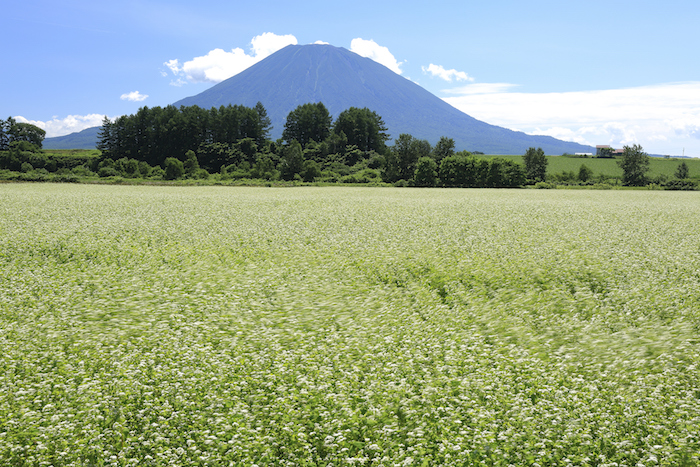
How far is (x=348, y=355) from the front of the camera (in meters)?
8.96

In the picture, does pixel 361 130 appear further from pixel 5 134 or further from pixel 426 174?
pixel 5 134

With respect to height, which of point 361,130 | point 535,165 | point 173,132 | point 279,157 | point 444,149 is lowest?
point 535,165

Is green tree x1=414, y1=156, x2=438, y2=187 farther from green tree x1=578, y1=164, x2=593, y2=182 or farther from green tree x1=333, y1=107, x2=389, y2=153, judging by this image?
green tree x1=333, y1=107, x2=389, y2=153

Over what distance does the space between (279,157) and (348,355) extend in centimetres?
12631

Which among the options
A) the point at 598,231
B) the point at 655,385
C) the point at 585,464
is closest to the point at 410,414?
the point at 585,464

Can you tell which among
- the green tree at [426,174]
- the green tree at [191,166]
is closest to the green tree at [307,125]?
the green tree at [191,166]

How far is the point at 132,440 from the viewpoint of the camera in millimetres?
6281

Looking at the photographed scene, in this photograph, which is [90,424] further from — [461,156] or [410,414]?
[461,156]

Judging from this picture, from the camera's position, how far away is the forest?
308 feet

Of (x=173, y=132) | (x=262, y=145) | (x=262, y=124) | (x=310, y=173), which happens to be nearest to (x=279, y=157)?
(x=262, y=145)

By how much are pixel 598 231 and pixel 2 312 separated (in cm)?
2737

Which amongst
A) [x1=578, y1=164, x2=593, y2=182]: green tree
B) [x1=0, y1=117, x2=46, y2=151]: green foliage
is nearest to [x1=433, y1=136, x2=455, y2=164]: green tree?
[x1=578, y1=164, x2=593, y2=182]: green tree

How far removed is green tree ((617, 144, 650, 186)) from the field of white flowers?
320 feet

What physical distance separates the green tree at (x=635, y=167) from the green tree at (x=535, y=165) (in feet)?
65.7
